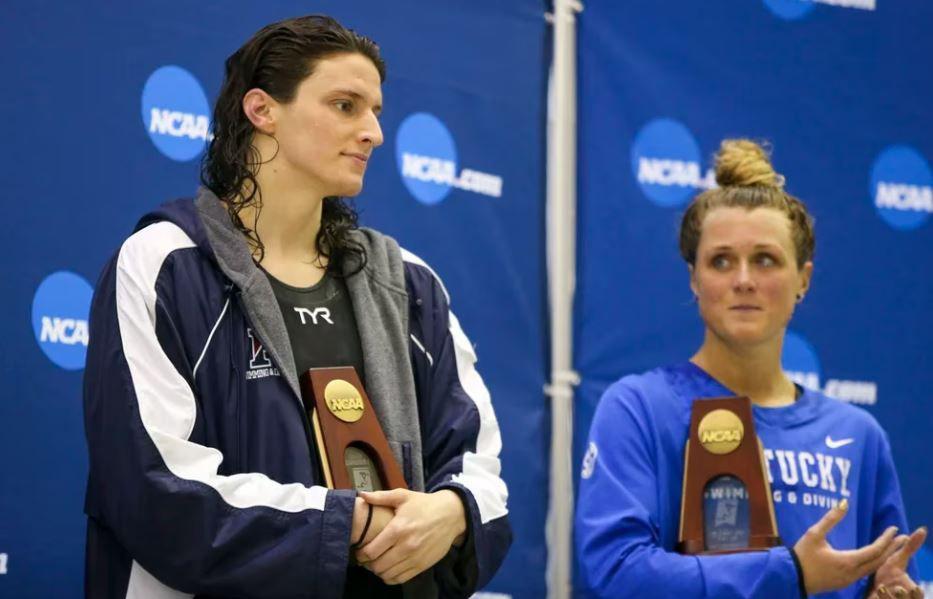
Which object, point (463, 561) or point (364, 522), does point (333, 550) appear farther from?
point (463, 561)

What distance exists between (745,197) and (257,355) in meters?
1.11

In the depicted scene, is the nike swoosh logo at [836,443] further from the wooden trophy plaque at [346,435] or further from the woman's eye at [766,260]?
the wooden trophy plaque at [346,435]

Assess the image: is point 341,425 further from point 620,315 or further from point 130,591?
point 620,315

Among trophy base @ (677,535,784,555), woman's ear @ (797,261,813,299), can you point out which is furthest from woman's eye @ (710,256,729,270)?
trophy base @ (677,535,784,555)

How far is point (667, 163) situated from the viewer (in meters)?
3.47

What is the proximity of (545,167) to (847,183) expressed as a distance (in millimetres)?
918

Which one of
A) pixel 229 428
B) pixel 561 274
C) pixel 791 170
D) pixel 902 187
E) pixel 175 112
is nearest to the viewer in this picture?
pixel 229 428

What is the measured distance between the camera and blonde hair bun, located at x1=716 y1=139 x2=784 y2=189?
8.79ft

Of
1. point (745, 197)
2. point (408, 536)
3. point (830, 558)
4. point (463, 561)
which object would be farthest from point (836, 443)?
point (408, 536)

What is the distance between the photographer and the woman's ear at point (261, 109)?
2131 mm

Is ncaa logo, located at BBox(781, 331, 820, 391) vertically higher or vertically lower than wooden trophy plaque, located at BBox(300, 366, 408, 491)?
higher

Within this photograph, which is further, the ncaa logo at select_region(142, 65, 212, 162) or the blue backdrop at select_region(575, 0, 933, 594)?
the blue backdrop at select_region(575, 0, 933, 594)

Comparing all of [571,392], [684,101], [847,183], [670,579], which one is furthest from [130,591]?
[847,183]

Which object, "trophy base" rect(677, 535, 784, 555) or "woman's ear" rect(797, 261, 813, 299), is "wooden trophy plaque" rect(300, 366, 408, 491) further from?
"woman's ear" rect(797, 261, 813, 299)
